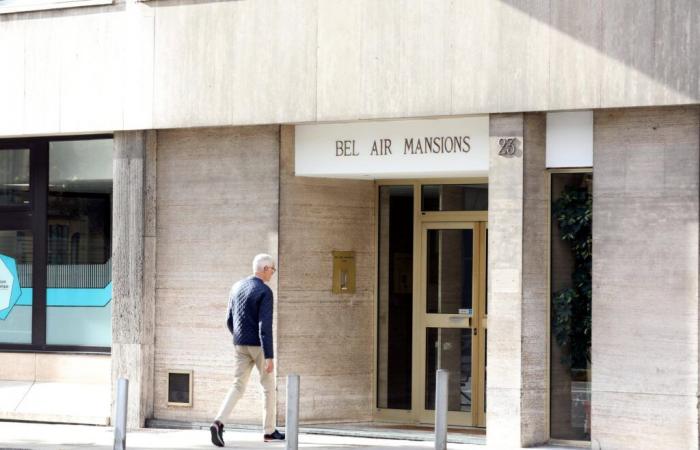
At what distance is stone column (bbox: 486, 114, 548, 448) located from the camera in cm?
1384

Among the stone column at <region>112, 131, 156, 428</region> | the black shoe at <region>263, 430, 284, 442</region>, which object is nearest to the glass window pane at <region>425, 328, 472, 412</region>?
the black shoe at <region>263, 430, 284, 442</region>

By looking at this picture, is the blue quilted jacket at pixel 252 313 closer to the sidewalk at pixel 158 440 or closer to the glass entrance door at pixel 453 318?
the sidewalk at pixel 158 440

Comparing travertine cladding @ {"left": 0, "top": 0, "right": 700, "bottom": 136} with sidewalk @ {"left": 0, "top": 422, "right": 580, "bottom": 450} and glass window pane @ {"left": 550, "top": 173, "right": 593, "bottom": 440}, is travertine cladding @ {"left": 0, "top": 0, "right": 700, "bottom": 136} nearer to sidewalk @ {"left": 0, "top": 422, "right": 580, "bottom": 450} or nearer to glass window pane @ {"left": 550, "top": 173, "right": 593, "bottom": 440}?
glass window pane @ {"left": 550, "top": 173, "right": 593, "bottom": 440}

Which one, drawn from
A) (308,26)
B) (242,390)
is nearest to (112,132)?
(308,26)

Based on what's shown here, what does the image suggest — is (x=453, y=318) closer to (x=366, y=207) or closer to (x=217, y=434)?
(x=366, y=207)

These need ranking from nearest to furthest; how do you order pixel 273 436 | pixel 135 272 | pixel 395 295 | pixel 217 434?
pixel 217 434 < pixel 273 436 < pixel 135 272 < pixel 395 295

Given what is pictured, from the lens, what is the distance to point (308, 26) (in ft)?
49.3

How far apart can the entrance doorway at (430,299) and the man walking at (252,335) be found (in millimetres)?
Result: 2400

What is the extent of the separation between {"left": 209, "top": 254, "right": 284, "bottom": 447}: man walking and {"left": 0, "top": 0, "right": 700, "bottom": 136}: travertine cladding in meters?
2.07

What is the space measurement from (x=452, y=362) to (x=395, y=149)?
2618 mm

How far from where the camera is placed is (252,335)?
1391cm

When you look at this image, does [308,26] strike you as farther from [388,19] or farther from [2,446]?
[2,446]

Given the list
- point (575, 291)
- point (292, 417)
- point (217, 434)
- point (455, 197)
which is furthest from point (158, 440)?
point (575, 291)

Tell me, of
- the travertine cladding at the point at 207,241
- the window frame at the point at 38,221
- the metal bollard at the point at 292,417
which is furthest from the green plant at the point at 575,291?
the window frame at the point at 38,221
